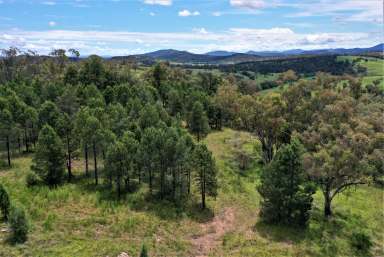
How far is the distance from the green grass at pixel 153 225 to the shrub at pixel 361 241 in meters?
0.60

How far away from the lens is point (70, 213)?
35469 millimetres

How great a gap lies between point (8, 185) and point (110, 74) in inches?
2238

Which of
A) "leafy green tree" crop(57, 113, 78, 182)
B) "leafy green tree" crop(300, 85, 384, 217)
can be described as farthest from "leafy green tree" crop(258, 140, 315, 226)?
"leafy green tree" crop(57, 113, 78, 182)

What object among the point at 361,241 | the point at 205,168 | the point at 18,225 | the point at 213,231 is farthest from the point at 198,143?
the point at 18,225

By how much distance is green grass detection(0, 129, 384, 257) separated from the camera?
29.9 meters

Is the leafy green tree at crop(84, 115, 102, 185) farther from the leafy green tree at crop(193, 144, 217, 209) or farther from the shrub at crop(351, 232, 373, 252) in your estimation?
the shrub at crop(351, 232, 373, 252)

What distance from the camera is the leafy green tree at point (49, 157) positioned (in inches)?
1583

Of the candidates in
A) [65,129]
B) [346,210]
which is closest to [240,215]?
[346,210]

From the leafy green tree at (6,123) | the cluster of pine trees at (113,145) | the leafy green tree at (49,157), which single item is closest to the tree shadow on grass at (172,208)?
the cluster of pine trees at (113,145)

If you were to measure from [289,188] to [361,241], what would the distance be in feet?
29.3

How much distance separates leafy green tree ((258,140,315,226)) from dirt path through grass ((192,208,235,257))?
15.6 ft

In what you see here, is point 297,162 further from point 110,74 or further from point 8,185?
point 110,74

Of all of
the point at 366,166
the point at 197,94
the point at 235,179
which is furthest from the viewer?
the point at 197,94

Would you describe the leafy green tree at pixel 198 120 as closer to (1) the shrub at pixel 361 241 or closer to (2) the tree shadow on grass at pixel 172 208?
(2) the tree shadow on grass at pixel 172 208
